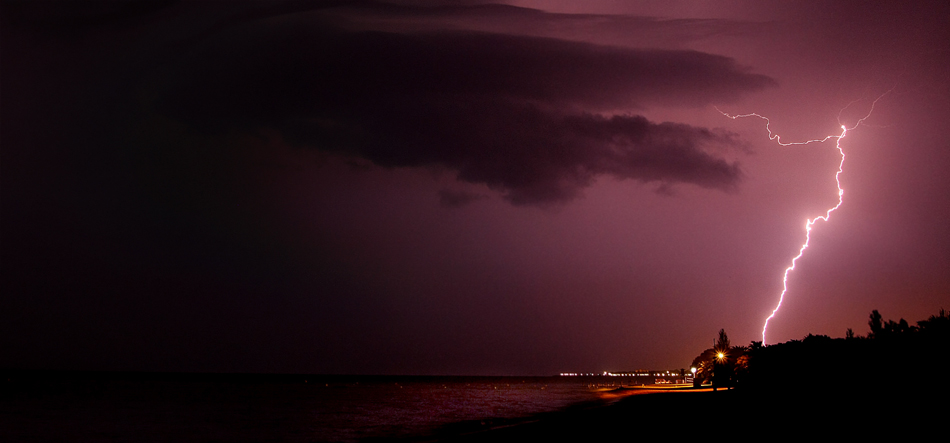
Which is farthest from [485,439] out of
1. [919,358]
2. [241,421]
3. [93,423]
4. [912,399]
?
[93,423]

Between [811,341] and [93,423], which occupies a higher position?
[811,341]

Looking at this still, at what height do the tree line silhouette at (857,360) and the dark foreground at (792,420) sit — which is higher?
the tree line silhouette at (857,360)

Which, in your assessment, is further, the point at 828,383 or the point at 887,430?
the point at 828,383

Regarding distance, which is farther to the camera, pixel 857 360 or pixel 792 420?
pixel 857 360

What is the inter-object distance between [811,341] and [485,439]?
19594mm

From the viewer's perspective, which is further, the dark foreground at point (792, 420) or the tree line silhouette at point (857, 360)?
the tree line silhouette at point (857, 360)

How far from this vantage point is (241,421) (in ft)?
133

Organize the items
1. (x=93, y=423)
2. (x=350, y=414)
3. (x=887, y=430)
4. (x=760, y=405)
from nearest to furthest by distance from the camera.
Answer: (x=887, y=430)
(x=760, y=405)
(x=93, y=423)
(x=350, y=414)

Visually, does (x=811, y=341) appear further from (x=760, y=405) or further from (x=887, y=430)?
(x=887, y=430)

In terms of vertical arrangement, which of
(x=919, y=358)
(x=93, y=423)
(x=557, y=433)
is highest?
(x=919, y=358)

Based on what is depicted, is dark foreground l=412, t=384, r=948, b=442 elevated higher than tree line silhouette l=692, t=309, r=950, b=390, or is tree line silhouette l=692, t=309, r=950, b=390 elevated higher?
tree line silhouette l=692, t=309, r=950, b=390

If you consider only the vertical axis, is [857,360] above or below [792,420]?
above

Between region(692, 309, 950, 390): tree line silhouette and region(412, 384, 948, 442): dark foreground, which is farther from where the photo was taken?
region(692, 309, 950, 390): tree line silhouette

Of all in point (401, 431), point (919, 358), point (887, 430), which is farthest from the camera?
point (401, 431)
